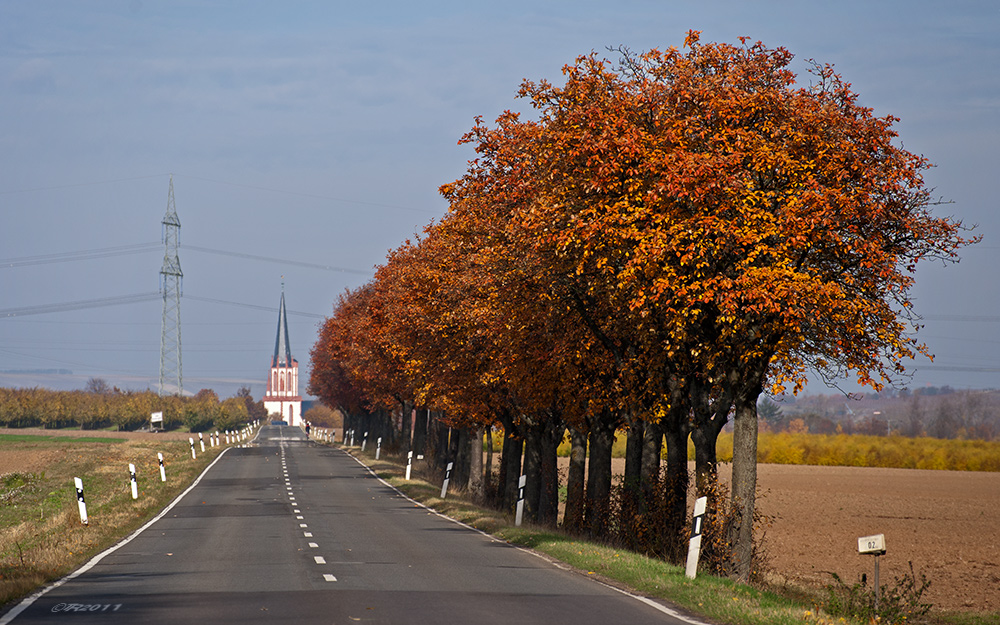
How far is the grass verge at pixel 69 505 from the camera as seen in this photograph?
1577cm

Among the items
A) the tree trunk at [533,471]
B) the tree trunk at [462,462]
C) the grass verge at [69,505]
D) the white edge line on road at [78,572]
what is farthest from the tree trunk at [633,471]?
the tree trunk at [462,462]

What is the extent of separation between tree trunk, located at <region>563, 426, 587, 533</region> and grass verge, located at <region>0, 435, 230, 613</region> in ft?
31.7

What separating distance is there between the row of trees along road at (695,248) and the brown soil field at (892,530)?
2.42 meters

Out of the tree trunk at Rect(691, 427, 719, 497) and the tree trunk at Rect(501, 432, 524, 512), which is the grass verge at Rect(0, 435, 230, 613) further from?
the tree trunk at Rect(691, 427, 719, 497)

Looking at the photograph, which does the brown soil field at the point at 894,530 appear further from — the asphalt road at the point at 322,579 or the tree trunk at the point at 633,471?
the asphalt road at the point at 322,579

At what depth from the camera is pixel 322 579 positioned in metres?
14.3

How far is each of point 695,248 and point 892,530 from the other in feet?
93.1

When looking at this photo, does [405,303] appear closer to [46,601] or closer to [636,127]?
[636,127]

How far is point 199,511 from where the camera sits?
92.0ft

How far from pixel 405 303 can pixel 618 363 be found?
15.4 m

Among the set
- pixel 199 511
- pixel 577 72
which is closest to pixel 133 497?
pixel 199 511

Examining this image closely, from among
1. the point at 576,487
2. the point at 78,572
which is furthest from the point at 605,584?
the point at 576,487

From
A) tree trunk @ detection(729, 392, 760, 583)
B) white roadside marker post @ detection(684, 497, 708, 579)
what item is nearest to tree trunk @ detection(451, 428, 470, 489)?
tree trunk @ detection(729, 392, 760, 583)

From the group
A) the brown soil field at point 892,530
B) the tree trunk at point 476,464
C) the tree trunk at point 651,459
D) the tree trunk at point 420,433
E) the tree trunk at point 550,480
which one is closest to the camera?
the tree trunk at point 651,459
